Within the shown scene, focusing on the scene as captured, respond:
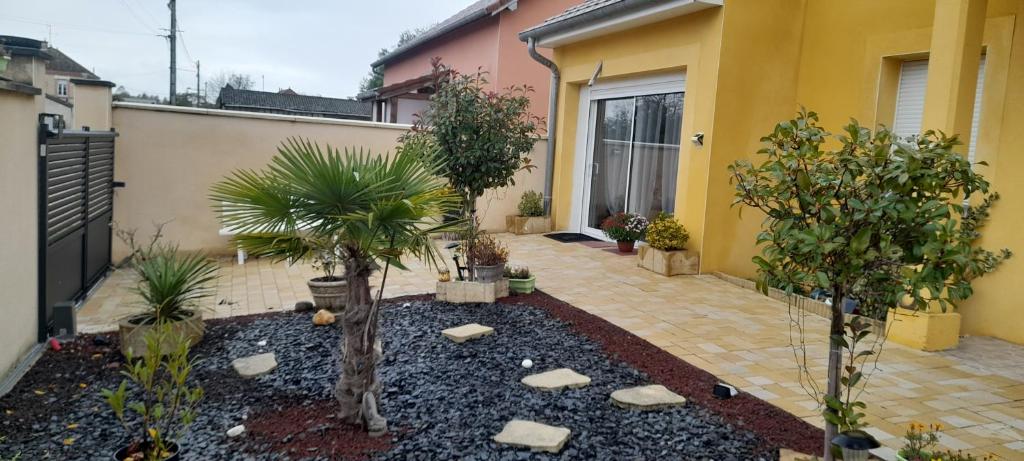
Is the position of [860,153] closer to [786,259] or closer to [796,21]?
[786,259]

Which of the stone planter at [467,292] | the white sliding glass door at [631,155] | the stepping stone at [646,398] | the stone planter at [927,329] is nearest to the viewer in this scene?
the stepping stone at [646,398]

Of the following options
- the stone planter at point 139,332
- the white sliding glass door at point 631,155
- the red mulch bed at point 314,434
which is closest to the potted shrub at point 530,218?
the white sliding glass door at point 631,155

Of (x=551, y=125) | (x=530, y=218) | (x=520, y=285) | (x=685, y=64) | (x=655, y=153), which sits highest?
(x=685, y=64)

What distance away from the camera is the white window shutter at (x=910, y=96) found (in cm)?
730

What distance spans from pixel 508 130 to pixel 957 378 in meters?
4.65

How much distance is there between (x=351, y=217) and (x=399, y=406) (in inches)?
54.8

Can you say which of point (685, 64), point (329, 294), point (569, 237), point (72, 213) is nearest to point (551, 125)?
point (569, 237)

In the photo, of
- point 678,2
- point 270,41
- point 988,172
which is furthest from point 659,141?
point 270,41

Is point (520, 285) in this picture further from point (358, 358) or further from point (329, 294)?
point (358, 358)

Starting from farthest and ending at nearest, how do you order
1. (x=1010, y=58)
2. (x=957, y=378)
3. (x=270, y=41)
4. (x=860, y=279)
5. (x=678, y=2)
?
(x=270, y=41) → (x=678, y=2) → (x=1010, y=58) → (x=957, y=378) → (x=860, y=279)

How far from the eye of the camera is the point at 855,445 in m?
2.97

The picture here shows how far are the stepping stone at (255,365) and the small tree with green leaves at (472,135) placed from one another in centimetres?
250

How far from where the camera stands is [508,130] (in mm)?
7164

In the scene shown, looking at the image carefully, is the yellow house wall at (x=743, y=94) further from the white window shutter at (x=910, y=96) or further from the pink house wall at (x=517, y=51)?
the pink house wall at (x=517, y=51)
